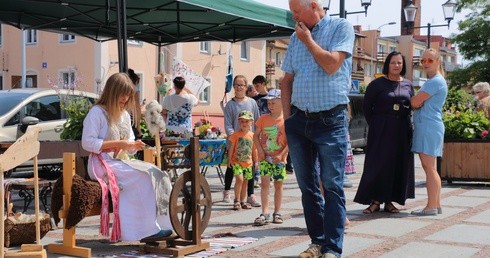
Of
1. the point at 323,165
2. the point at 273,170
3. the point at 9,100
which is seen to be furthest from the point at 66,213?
the point at 9,100

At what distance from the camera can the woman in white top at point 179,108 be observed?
1119 cm

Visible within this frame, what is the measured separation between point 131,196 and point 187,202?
1.64 ft

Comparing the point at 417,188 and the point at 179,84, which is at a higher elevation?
the point at 179,84

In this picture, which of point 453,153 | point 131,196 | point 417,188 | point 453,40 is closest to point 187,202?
point 131,196

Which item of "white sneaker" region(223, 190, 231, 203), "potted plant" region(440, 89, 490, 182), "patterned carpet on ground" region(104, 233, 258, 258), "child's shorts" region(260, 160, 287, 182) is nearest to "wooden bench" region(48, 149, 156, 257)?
"patterned carpet on ground" region(104, 233, 258, 258)

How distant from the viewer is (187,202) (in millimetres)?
6312

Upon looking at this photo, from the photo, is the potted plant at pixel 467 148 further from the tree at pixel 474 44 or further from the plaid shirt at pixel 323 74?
Result: the tree at pixel 474 44

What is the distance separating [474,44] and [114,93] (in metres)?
41.3

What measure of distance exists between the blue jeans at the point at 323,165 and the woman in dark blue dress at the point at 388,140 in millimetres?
2945

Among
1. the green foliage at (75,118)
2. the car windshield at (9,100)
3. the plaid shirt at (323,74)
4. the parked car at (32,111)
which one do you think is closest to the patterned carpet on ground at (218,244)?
the plaid shirt at (323,74)

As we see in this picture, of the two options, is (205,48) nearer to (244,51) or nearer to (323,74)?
(244,51)

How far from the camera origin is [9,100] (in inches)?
500

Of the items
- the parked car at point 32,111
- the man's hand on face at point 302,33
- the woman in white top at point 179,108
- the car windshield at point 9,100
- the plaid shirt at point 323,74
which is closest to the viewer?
the man's hand on face at point 302,33

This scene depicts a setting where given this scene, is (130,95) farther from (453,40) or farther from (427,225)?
(453,40)
